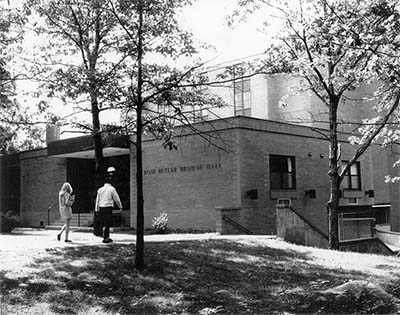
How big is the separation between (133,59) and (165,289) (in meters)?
4.75

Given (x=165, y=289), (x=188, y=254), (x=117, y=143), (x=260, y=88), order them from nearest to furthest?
(x=165, y=289) < (x=188, y=254) < (x=117, y=143) < (x=260, y=88)

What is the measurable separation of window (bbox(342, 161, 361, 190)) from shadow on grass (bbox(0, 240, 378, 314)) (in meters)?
16.6

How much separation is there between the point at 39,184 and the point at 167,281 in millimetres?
22976

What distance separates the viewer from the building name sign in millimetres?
21438

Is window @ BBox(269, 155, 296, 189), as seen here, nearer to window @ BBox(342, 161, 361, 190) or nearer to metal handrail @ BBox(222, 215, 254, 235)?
metal handrail @ BBox(222, 215, 254, 235)

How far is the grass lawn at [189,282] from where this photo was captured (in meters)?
7.54

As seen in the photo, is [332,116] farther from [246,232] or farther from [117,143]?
[117,143]

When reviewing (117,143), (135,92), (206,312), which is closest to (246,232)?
(117,143)

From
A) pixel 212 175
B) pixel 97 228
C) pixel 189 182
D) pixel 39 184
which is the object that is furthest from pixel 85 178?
pixel 97 228

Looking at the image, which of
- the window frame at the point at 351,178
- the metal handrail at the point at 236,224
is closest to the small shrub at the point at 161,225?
the metal handrail at the point at 236,224

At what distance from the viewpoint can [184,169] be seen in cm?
2238

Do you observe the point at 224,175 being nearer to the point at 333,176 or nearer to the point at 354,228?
the point at 333,176

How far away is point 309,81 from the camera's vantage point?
56.4 ft

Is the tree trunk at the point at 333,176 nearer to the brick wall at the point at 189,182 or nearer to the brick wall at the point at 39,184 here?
the brick wall at the point at 189,182
